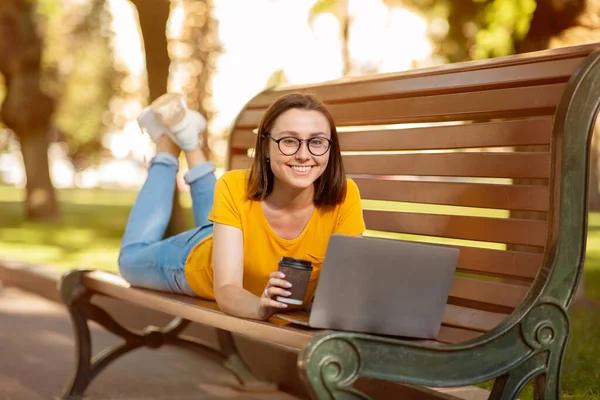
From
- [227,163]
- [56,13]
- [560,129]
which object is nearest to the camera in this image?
[560,129]

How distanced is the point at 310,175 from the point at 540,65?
879mm

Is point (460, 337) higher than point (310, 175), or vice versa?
point (310, 175)

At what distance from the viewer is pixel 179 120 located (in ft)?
15.6

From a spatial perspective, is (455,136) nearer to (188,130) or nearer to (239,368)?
(188,130)

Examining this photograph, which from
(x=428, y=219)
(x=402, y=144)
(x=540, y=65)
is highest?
(x=540, y=65)

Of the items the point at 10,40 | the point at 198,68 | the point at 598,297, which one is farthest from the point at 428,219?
the point at 198,68

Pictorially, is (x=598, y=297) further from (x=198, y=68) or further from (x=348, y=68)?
(x=198, y=68)

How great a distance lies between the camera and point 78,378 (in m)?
4.80

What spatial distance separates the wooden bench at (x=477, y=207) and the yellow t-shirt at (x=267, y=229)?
9.4 inches

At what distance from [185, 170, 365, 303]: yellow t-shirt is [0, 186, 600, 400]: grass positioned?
4.02 ft

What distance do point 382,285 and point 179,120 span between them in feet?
7.23

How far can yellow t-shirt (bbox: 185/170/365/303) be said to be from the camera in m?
3.65

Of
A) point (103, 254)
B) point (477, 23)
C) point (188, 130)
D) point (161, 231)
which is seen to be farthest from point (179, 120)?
point (103, 254)

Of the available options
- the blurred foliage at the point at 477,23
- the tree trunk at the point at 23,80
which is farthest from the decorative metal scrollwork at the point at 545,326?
the tree trunk at the point at 23,80
